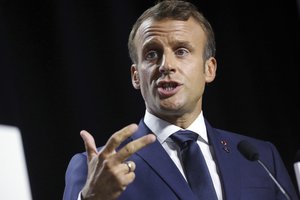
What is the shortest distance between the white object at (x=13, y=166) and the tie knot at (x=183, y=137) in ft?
2.11

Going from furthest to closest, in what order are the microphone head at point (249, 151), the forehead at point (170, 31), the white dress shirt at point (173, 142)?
the forehead at point (170, 31), the white dress shirt at point (173, 142), the microphone head at point (249, 151)

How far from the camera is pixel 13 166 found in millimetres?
2127

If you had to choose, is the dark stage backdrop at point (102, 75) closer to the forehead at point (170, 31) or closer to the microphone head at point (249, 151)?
the forehead at point (170, 31)

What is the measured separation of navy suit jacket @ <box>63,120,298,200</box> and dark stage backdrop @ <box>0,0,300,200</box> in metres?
0.49

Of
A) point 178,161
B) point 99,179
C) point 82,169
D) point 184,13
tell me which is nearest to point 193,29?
point 184,13

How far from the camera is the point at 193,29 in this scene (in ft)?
6.31

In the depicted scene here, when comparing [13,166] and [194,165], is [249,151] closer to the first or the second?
[194,165]

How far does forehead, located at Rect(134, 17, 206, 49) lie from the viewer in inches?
73.6

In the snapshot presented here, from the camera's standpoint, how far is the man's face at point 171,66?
1806 millimetres

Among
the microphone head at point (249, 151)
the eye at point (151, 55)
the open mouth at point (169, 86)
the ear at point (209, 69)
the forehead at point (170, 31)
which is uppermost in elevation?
the forehead at point (170, 31)

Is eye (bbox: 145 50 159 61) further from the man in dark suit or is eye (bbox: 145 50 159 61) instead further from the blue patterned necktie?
the blue patterned necktie

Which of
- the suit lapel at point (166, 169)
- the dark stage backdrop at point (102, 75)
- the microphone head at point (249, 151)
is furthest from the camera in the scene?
the dark stage backdrop at point (102, 75)

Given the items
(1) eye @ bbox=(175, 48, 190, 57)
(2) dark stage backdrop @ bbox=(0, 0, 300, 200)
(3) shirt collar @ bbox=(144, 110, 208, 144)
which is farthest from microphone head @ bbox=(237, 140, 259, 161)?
(2) dark stage backdrop @ bbox=(0, 0, 300, 200)

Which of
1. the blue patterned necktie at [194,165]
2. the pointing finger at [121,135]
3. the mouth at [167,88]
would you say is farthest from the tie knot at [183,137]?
the pointing finger at [121,135]
